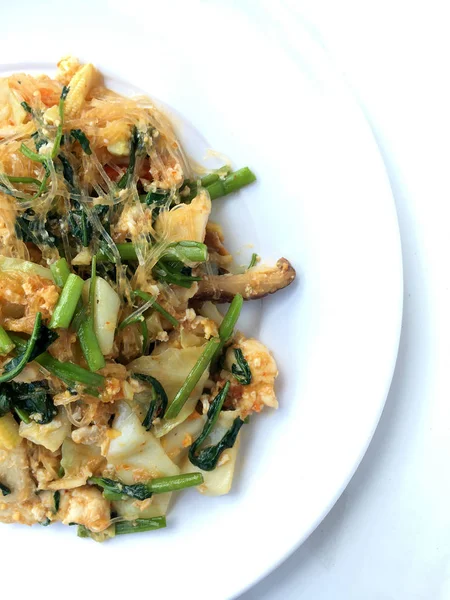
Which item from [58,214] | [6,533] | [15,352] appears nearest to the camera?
[15,352]

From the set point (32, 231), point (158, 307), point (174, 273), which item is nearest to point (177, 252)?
point (174, 273)

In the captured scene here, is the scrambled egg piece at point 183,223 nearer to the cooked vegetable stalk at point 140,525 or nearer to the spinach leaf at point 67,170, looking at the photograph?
the spinach leaf at point 67,170

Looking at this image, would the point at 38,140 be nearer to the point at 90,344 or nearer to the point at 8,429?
the point at 90,344

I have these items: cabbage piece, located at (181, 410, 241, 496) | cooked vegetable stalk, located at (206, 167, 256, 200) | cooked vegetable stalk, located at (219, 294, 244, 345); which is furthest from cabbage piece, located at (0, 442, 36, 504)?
cooked vegetable stalk, located at (206, 167, 256, 200)

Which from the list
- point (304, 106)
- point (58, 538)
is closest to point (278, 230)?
point (304, 106)

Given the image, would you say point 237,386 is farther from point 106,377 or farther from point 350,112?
point 350,112

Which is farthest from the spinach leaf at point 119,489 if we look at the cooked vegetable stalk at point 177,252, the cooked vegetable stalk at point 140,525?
the cooked vegetable stalk at point 177,252

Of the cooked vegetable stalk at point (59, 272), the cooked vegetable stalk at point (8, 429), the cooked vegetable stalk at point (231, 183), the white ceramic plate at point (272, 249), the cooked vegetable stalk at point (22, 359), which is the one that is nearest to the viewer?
the cooked vegetable stalk at point (22, 359)
